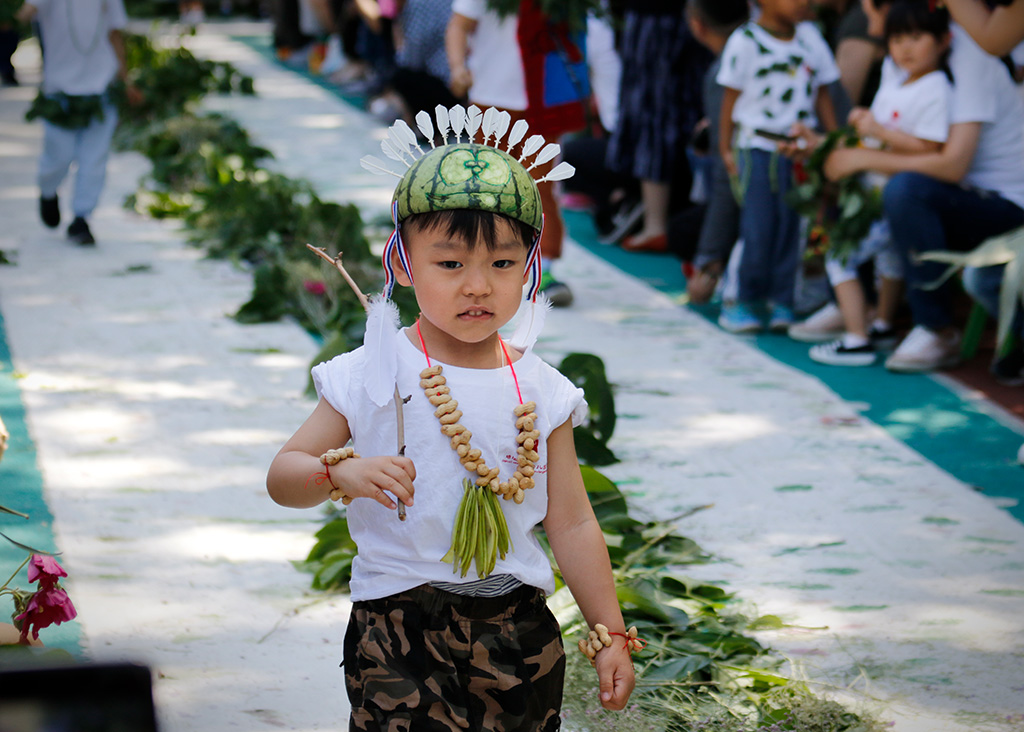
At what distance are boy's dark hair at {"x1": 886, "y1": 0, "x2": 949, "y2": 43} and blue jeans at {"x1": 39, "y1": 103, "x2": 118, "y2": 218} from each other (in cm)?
435

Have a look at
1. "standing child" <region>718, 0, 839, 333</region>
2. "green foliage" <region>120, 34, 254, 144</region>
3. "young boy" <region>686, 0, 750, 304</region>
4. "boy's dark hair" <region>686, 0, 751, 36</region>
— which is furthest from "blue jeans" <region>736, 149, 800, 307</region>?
"green foliage" <region>120, 34, 254, 144</region>

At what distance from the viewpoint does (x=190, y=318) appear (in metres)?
5.33

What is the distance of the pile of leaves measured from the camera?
4719 mm

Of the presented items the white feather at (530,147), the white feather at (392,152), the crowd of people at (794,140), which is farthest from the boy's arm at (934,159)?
the white feather at (392,152)

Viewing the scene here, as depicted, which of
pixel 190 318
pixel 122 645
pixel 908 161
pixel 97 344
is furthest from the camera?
pixel 190 318

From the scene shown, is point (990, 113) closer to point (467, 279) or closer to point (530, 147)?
point (530, 147)

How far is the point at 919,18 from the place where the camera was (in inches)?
173

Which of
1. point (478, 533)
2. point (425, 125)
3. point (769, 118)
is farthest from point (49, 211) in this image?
point (478, 533)

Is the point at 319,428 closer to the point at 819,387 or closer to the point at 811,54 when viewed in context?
the point at 819,387

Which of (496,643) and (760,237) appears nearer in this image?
(496,643)

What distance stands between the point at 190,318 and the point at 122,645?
295 centimetres

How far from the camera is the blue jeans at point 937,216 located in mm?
Answer: 4418

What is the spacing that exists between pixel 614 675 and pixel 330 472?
22.1 inches

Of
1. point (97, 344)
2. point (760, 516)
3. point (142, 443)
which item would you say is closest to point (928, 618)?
point (760, 516)
